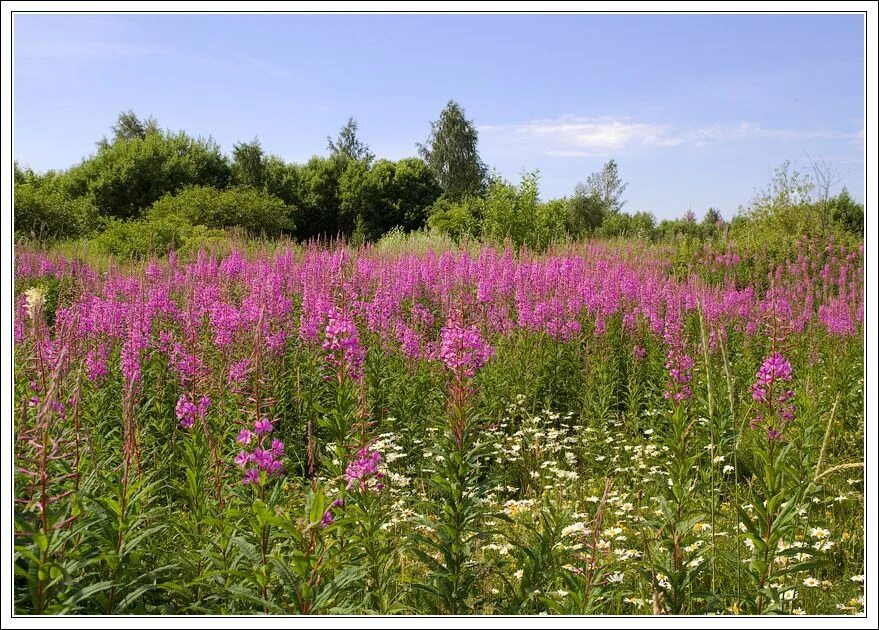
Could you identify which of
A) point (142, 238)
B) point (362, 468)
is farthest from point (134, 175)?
point (362, 468)

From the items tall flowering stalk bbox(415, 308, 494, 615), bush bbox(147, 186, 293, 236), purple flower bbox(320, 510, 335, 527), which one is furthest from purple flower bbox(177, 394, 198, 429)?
bush bbox(147, 186, 293, 236)

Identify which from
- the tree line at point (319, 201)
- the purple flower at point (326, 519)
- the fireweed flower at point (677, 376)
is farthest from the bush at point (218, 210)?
the purple flower at point (326, 519)

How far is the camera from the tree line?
19.4 meters

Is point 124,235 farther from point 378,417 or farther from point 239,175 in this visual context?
point 378,417

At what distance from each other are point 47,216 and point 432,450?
22753 millimetres

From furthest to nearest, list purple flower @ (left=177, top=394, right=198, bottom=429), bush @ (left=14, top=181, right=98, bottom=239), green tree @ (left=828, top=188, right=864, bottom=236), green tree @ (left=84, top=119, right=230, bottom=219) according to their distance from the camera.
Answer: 1. green tree @ (left=84, top=119, right=230, bottom=219)
2. bush @ (left=14, top=181, right=98, bottom=239)
3. green tree @ (left=828, top=188, right=864, bottom=236)
4. purple flower @ (left=177, top=394, right=198, bottom=429)

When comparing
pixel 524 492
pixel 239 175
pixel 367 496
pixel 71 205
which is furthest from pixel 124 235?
pixel 367 496

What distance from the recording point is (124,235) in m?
19.6

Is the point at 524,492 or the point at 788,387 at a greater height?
the point at 788,387

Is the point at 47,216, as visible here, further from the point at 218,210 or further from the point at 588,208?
the point at 588,208

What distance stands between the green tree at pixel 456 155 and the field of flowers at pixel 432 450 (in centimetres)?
3355

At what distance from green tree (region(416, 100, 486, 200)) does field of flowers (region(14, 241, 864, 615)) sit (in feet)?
110

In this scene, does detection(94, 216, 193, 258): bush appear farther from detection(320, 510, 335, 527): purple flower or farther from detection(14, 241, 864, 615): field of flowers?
detection(320, 510, 335, 527): purple flower

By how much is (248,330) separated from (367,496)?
7.95ft
